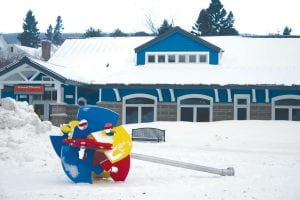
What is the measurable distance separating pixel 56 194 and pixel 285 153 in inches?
402

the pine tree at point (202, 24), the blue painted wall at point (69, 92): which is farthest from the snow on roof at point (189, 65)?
the pine tree at point (202, 24)

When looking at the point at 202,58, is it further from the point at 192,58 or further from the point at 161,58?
the point at 161,58

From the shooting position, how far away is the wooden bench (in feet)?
61.0

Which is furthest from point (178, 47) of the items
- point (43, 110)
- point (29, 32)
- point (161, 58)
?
point (29, 32)

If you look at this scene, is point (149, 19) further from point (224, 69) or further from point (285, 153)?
point (285, 153)

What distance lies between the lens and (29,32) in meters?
84.9

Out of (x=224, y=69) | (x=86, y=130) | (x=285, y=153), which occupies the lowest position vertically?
(x=285, y=153)

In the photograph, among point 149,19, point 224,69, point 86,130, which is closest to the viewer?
point 86,130

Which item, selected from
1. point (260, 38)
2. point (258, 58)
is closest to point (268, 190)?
point (258, 58)

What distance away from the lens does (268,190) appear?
873 cm

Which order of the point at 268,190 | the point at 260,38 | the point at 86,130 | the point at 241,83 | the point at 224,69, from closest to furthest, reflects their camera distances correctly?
the point at 268,190 → the point at 86,130 → the point at 241,83 → the point at 224,69 → the point at 260,38

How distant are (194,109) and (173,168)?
40.9 ft

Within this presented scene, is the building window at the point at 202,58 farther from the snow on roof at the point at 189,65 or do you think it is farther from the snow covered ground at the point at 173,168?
the snow covered ground at the point at 173,168

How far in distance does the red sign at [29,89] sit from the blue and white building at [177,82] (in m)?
0.05
